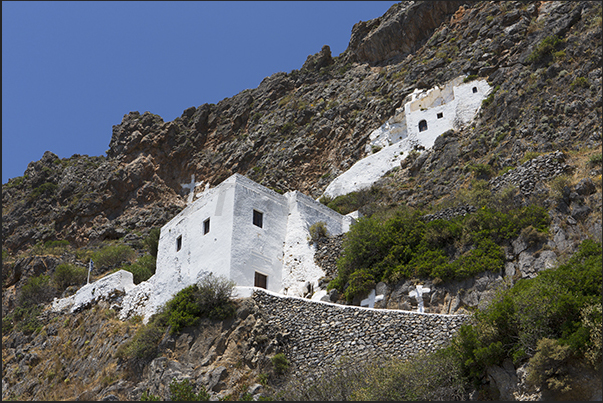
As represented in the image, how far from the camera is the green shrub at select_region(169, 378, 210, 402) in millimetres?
18062

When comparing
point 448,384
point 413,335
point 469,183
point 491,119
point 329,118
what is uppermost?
point 329,118

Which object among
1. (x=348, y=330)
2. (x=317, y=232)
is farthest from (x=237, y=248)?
(x=348, y=330)

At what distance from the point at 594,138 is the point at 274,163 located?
26595 mm

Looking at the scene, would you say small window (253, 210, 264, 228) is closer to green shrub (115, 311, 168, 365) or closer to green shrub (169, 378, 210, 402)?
green shrub (115, 311, 168, 365)

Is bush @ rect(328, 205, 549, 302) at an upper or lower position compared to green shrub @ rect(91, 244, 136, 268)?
lower

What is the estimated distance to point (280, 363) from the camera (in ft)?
62.5

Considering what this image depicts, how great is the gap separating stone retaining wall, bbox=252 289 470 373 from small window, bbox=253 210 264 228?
5.15 meters

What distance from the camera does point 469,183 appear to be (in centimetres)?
3052

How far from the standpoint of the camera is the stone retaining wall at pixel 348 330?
1805 cm

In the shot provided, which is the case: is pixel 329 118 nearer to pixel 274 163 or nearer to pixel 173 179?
pixel 274 163

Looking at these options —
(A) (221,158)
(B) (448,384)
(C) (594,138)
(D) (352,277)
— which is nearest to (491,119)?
(C) (594,138)

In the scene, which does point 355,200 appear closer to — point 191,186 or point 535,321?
point 535,321

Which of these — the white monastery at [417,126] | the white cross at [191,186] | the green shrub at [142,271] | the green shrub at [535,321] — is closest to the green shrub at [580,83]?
the white monastery at [417,126]

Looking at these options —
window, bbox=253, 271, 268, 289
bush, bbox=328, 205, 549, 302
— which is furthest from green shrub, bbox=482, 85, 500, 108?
window, bbox=253, 271, 268, 289
